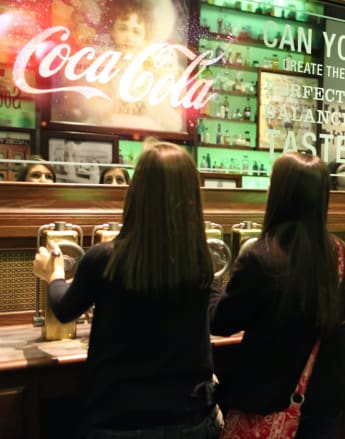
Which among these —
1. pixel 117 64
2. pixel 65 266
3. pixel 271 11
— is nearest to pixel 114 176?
pixel 117 64

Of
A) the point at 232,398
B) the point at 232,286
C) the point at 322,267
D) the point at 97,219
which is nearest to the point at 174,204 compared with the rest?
the point at 232,286

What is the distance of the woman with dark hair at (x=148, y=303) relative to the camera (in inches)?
46.8

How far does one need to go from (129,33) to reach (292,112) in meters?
0.85

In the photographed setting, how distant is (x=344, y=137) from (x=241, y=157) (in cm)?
100

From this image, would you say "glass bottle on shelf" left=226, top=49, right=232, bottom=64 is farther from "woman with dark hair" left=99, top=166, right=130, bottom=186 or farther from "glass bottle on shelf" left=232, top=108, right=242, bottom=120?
"woman with dark hair" left=99, top=166, right=130, bottom=186

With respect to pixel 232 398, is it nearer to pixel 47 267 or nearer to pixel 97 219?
pixel 47 267

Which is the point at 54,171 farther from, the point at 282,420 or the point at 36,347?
the point at 282,420

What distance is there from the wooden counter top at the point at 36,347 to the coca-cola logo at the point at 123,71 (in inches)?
36.3

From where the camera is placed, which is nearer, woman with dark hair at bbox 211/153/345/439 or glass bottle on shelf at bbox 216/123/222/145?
woman with dark hair at bbox 211/153/345/439

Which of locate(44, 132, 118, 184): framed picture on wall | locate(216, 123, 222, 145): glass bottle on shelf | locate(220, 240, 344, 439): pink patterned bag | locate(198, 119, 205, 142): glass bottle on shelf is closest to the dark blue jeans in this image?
locate(220, 240, 344, 439): pink patterned bag

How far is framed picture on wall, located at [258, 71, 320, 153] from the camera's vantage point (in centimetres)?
260

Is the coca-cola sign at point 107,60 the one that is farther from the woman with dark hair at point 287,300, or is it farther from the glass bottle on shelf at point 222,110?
the woman with dark hair at point 287,300

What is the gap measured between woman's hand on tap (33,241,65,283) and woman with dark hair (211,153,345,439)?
418 millimetres

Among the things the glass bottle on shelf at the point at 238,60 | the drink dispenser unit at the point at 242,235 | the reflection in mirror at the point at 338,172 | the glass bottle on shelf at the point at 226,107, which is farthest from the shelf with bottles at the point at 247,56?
the drink dispenser unit at the point at 242,235
